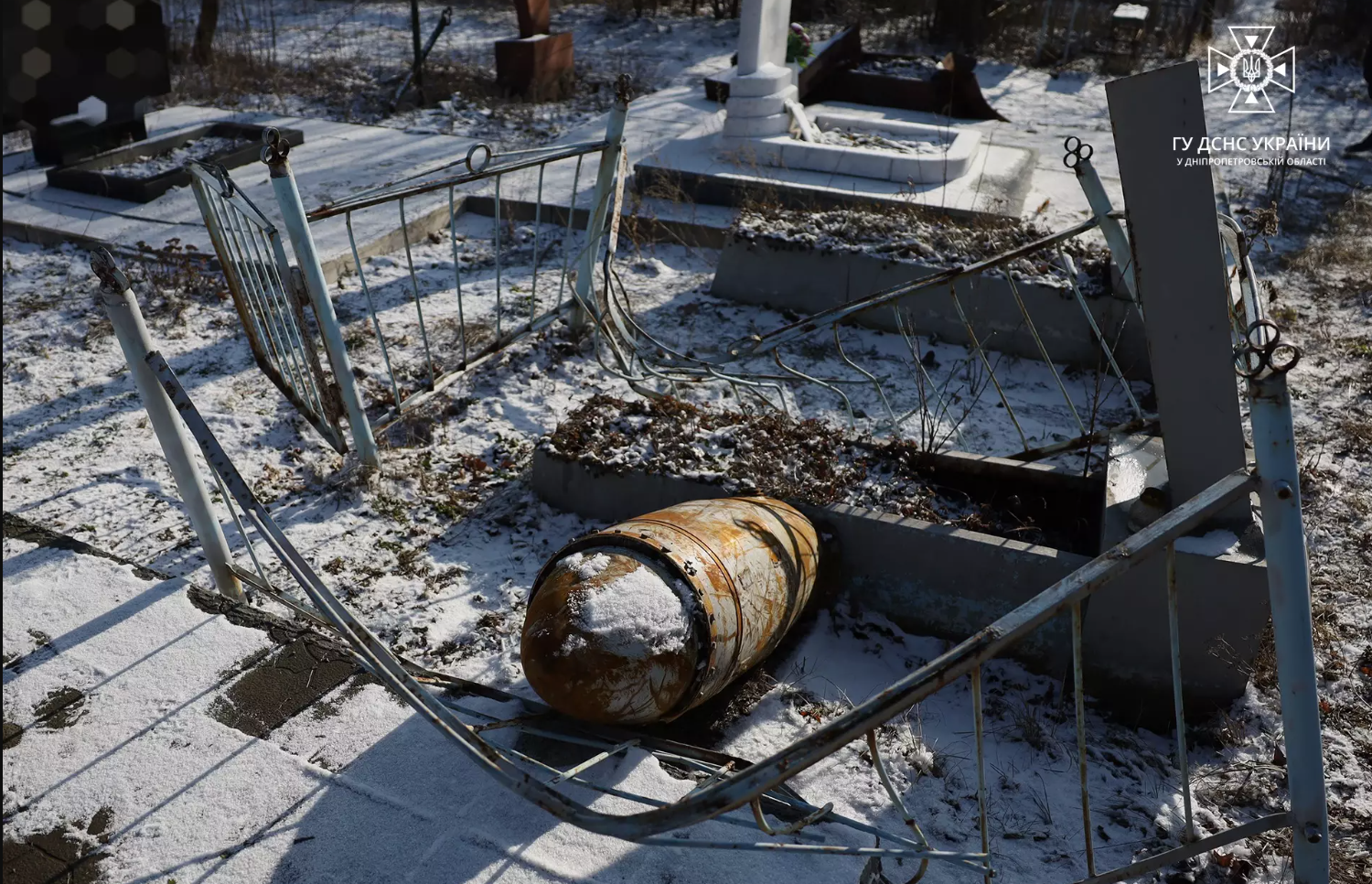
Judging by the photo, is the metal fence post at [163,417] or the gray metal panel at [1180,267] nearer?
the gray metal panel at [1180,267]

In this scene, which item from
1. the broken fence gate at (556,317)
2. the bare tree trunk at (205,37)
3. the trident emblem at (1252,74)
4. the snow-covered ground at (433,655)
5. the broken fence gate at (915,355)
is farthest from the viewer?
the trident emblem at (1252,74)

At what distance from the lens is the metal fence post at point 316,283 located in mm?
3584

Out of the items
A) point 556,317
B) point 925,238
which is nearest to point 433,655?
point 556,317

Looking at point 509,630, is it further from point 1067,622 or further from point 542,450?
point 1067,622

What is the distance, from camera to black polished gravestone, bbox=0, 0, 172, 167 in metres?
7.79

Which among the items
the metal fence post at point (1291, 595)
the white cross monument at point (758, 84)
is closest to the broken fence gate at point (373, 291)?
the white cross monument at point (758, 84)

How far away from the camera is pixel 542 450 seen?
4.20m

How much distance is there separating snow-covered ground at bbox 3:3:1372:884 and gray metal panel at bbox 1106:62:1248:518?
0.98 metres

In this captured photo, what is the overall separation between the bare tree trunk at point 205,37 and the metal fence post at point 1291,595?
12.5m

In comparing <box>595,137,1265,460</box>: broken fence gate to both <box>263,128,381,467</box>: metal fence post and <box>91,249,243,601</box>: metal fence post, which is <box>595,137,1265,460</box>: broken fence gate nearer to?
<box>263,128,381,467</box>: metal fence post

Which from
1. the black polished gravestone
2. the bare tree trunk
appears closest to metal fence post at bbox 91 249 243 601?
the black polished gravestone

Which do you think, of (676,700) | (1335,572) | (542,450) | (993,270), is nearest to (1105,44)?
(993,270)

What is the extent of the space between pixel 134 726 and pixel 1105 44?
47.4ft

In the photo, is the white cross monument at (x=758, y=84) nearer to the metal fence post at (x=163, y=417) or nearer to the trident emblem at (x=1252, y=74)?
the metal fence post at (x=163, y=417)
